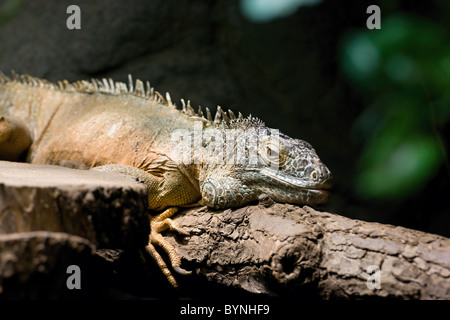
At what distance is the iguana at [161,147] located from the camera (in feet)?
10.1

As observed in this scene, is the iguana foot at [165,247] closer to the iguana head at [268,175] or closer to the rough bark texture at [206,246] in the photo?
the rough bark texture at [206,246]

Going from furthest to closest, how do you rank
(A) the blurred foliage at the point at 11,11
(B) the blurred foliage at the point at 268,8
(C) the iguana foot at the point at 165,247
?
(A) the blurred foliage at the point at 11,11 < (B) the blurred foliage at the point at 268,8 < (C) the iguana foot at the point at 165,247

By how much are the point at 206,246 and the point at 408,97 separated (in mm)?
2212

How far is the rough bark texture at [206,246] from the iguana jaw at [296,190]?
0.08m

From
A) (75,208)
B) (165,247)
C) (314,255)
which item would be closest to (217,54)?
(165,247)

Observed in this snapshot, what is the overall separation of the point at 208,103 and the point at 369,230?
309cm

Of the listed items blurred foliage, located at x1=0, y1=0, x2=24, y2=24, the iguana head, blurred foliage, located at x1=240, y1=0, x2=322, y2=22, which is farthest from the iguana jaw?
blurred foliage, located at x1=0, y1=0, x2=24, y2=24

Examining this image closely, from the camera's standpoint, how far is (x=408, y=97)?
3.65 metres

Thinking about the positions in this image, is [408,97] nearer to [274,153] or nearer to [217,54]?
[274,153]

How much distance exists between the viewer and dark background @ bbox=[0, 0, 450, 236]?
17.0 feet

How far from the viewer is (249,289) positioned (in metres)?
2.76

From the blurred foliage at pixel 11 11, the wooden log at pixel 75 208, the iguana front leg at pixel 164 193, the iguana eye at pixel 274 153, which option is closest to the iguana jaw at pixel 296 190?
the iguana eye at pixel 274 153

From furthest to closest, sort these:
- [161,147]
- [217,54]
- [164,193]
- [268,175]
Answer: [217,54] < [161,147] < [164,193] < [268,175]
